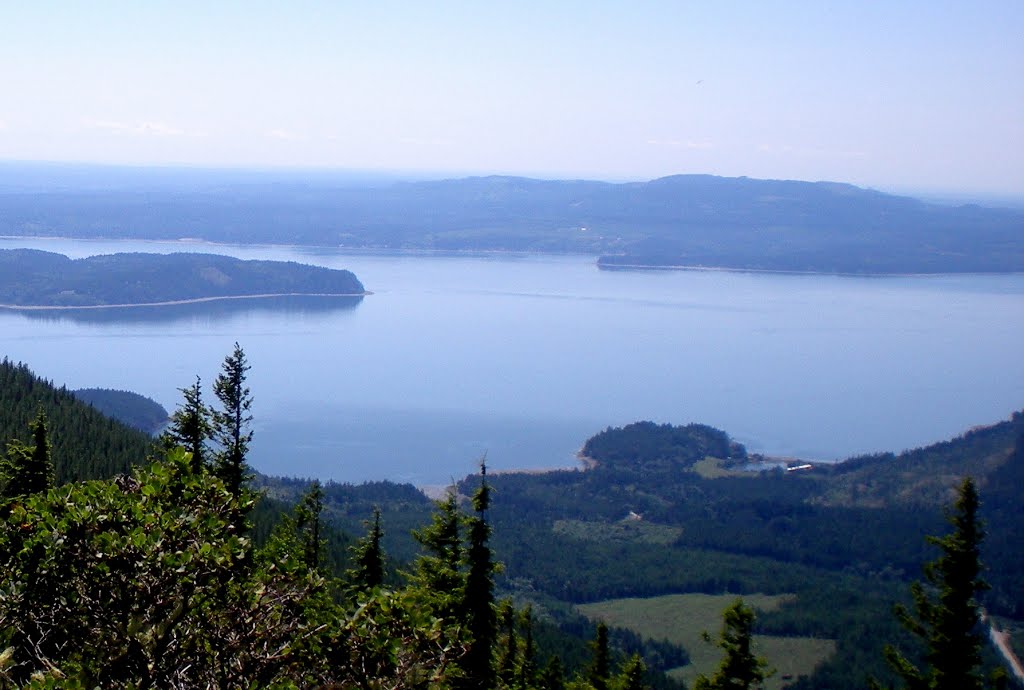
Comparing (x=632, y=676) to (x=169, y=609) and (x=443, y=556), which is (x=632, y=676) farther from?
(x=169, y=609)

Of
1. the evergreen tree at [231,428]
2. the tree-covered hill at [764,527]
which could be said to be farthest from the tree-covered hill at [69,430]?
the tree-covered hill at [764,527]

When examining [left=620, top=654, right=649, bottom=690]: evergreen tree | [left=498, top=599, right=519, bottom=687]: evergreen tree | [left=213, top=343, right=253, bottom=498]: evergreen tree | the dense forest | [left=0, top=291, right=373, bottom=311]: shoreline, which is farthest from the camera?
[left=0, top=291, right=373, bottom=311]: shoreline

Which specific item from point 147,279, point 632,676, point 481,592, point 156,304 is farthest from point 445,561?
point 147,279

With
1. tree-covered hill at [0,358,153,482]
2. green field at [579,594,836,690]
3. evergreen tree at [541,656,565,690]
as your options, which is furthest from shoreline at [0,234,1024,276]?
evergreen tree at [541,656,565,690]

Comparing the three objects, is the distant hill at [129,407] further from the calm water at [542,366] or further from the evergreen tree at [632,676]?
the evergreen tree at [632,676]

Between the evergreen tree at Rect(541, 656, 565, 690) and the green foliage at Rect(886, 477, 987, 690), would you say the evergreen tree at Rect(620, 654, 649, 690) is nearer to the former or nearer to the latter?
the evergreen tree at Rect(541, 656, 565, 690)

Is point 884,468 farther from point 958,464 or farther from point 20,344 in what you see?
point 20,344
